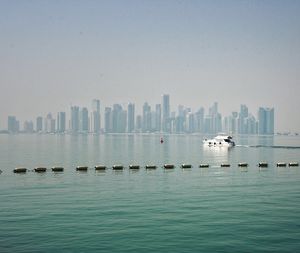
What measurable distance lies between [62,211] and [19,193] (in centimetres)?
1837

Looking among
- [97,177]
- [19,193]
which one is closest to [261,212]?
[19,193]

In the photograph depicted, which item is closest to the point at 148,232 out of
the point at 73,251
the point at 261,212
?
the point at 73,251

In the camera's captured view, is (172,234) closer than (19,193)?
Yes

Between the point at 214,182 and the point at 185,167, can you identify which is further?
the point at 185,167

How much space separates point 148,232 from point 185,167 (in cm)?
7224

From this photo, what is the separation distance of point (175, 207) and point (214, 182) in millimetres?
29416

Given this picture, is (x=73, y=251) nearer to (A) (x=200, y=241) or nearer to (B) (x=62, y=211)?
(A) (x=200, y=241)

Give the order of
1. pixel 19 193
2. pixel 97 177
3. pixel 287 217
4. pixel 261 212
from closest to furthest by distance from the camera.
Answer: pixel 287 217, pixel 261 212, pixel 19 193, pixel 97 177

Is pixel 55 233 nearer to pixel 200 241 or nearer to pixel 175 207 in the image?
pixel 200 241

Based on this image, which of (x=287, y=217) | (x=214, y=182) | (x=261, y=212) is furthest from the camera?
(x=214, y=182)

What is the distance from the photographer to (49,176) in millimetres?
93750

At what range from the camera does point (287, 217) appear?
50375 mm

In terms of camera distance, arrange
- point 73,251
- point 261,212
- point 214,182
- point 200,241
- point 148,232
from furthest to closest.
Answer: point 214,182 → point 261,212 → point 148,232 → point 200,241 → point 73,251

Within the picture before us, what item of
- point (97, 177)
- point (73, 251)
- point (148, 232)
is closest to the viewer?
point (73, 251)
